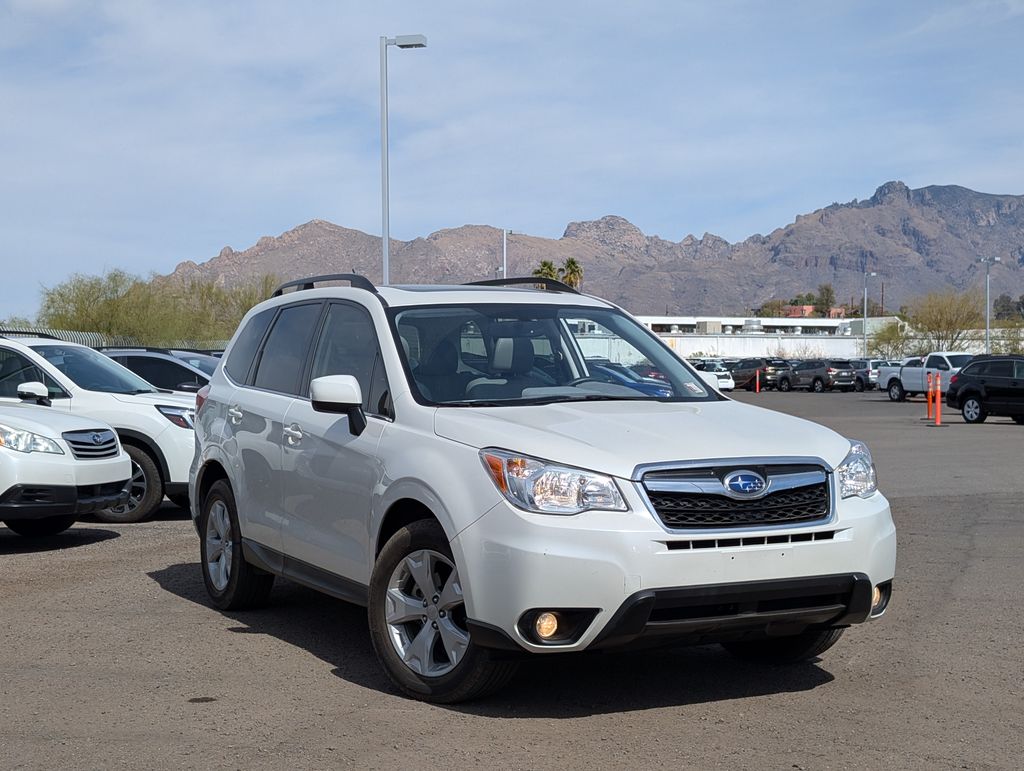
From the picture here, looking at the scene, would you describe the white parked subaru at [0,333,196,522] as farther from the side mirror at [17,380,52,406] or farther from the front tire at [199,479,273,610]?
the front tire at [199,479,273,610]

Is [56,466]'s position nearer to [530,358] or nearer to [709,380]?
[530,358]

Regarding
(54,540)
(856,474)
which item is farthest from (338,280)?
(54,540)

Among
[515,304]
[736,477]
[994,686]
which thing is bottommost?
[994,686]

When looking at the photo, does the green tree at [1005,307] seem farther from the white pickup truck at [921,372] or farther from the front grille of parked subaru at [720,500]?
the front grille of parked subaru at [720,500]

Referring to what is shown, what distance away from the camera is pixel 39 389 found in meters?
12.3

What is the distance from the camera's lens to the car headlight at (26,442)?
1061cm

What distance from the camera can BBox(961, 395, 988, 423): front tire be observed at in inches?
1232

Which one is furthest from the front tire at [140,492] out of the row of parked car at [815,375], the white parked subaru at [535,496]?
the row of parked car at [815,375]

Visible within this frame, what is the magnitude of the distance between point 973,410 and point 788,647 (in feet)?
88.7

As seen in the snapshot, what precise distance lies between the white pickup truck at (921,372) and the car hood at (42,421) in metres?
36.4

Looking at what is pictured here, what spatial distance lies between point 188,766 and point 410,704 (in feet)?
3.75

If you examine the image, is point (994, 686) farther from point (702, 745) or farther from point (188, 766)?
point (188, 766)

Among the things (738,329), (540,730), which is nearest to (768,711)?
(540,730)

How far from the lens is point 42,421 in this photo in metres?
11.0
